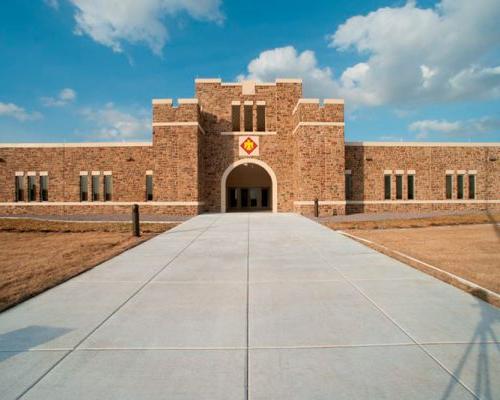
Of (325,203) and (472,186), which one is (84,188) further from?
(472,186)

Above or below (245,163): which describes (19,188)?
below

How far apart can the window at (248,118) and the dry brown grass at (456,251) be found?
45.8ft

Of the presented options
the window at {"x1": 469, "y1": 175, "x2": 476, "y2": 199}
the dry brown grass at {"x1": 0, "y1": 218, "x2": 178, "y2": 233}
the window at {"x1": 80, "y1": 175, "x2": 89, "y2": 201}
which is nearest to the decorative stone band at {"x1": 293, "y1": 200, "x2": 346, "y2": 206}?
the dry brown grass at {"x1": 0, "y1": 218, "x2": 178, "y2": 233}

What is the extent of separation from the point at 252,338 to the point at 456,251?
303 inches

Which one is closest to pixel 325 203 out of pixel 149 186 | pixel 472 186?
pixel 149 186

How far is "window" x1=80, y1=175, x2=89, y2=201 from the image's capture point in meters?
22.9

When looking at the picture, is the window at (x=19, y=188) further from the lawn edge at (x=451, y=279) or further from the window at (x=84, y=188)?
the lawn edge at (x=451, y=279)

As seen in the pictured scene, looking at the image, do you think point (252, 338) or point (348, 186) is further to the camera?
point (348, 186)

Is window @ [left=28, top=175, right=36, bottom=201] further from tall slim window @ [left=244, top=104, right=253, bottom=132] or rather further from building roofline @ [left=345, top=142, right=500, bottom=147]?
building roofline @ [left=345, top=142, right=500, bottom=147]

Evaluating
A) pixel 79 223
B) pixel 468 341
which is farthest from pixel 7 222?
pixel 468 341

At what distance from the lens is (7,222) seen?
688 inches

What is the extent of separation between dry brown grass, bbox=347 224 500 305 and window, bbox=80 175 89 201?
65.6ft

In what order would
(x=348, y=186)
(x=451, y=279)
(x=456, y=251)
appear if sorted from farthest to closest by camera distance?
(x=348, y=186), (x=456, y=251), (x=451, y=279)

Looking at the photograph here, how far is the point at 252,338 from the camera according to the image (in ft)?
11.3
